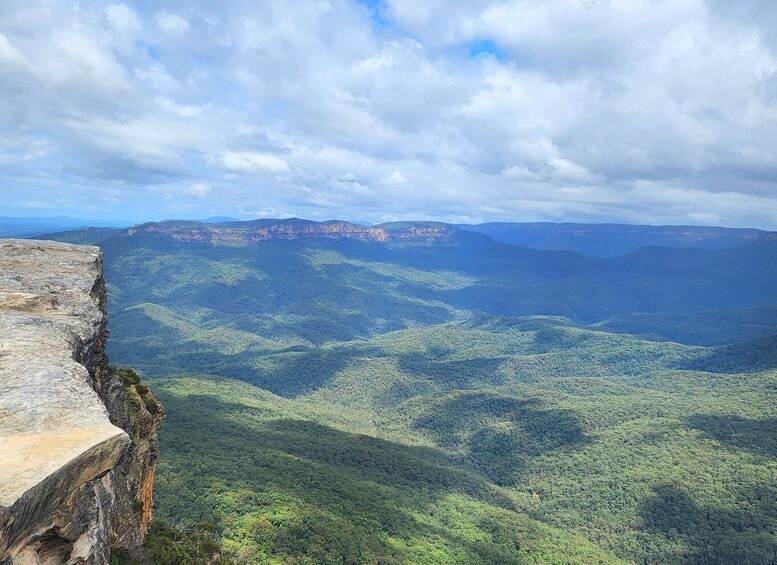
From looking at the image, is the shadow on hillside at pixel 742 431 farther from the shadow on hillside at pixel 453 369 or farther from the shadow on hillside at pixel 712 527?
the shadow on hillside at pixel 453 369

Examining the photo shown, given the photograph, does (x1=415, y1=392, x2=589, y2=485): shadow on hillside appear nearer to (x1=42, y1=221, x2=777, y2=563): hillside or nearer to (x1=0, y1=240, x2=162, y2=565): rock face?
(x1=42, y1=221, x2=777, y2=563): hillside

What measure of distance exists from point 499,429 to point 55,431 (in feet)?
368

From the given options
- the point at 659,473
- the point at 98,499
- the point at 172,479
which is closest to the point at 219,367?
the point at 172,479

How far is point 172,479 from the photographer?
4972cm

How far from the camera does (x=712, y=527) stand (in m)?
71.5

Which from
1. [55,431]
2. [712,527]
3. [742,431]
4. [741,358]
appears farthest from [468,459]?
[55,431]

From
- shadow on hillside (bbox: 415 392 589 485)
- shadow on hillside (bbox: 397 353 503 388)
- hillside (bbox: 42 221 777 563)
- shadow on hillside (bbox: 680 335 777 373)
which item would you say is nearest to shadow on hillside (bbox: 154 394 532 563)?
hillside (bbox: 42 221 777 563)

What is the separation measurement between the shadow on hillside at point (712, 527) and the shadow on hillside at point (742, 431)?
1472 centimetres

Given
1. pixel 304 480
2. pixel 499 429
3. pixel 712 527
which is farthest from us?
pixel 499 429

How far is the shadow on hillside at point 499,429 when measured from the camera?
102 meters

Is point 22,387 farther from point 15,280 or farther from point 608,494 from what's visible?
point 608,494

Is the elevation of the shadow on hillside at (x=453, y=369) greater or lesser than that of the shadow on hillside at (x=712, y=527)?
lesser

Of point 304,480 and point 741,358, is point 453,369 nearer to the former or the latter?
point 741,358

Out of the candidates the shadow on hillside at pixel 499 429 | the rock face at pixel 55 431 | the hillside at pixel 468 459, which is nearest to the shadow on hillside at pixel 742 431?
the hillside at pixel 468 459
